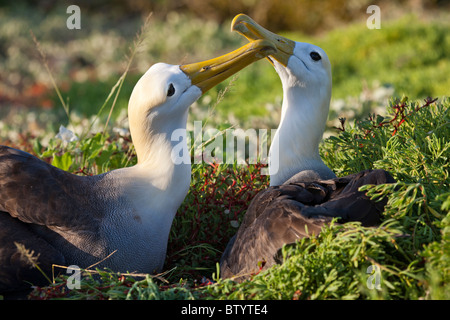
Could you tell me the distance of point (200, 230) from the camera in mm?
4188

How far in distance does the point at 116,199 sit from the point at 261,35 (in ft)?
4.96

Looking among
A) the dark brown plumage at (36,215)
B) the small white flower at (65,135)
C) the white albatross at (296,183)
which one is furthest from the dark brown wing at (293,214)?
the small white flower at (65,135)

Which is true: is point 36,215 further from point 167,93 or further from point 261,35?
point 261,35

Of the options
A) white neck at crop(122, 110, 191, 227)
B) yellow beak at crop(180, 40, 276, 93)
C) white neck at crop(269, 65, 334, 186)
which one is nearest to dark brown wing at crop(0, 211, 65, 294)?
white neck at crop(122, 110, 191, 227)

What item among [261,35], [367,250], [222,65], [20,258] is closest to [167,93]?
[222,65]

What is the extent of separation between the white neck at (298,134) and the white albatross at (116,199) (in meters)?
0.50

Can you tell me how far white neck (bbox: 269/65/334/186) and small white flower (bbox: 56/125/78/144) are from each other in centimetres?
Answer: 173

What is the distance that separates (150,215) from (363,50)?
353 inches

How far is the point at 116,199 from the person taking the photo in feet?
11.8

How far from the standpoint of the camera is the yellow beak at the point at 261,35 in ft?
13.1

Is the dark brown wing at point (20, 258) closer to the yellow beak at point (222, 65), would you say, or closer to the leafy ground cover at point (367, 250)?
the leafy ground cover at point (367, 250)

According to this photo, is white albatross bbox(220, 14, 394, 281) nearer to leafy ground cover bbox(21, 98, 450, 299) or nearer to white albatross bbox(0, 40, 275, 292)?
leafy ground cover bbox(21, 98, 450, 299)

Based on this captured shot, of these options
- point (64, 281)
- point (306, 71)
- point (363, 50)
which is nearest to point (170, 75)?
point (306, 71)
